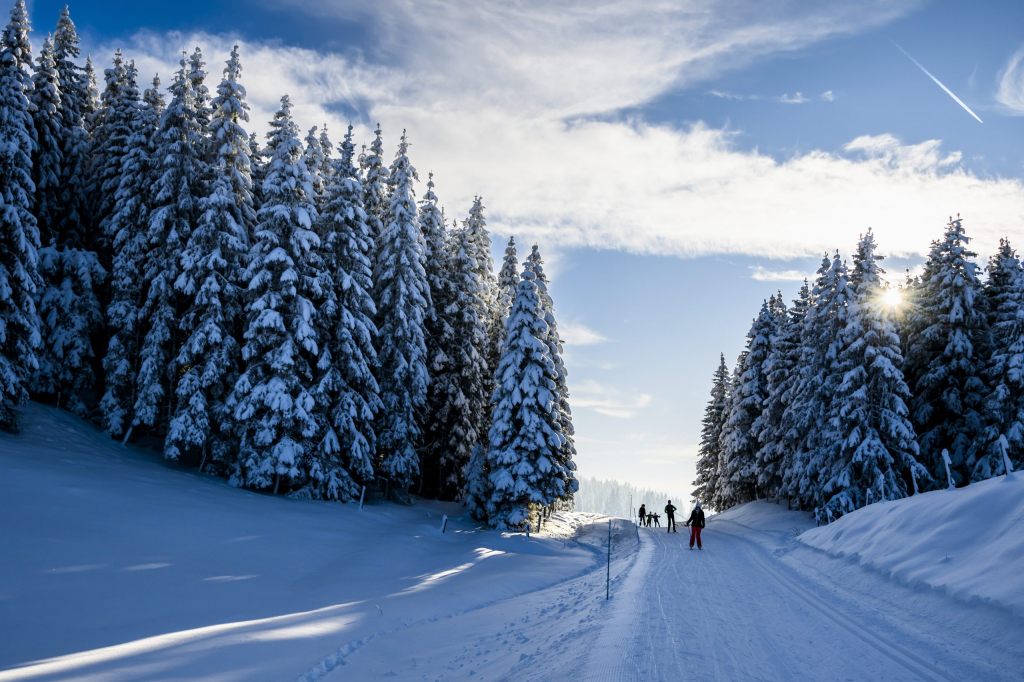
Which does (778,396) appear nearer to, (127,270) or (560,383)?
(560,383)

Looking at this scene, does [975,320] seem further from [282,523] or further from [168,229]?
[168,229]

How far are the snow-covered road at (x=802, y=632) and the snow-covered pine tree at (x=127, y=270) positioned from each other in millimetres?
24980

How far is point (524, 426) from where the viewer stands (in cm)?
2936

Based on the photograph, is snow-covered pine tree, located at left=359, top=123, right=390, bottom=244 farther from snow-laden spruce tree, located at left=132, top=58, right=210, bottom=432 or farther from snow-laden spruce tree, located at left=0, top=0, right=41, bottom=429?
snow-laden spruce tree, located at left=0, top=0, right=41, bottom=429

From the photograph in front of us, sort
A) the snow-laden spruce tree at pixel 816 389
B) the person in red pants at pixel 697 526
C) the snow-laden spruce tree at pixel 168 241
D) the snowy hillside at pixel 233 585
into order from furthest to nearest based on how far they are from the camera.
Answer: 1. the snow-laden spruce tree at pixel 816 389
2. the snow-laden spruce tree at pixel 168 241
3. the person in red pants at pixel 697 526
4. the snowy hillside at pixel 233 585

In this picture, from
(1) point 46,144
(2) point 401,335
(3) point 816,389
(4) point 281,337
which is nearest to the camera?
(4) point 281,337

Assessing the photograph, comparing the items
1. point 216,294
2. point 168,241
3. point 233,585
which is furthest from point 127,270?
point 233,585

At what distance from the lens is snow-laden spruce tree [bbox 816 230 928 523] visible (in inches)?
1163

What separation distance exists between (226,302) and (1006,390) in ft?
118

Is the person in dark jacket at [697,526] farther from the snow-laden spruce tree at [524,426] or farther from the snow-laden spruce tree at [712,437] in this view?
the snow-laden spruce tree at [712,437]

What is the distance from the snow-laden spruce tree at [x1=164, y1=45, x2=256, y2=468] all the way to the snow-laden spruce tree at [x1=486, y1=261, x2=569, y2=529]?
12.2m

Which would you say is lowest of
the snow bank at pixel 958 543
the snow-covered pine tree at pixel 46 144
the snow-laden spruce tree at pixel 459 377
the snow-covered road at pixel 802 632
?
the snow-covered road at pixel 802 632

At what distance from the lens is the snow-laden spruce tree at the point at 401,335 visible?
101ft

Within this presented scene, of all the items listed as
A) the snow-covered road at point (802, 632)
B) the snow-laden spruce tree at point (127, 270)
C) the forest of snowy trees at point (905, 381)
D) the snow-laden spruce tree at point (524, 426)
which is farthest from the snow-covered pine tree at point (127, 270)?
the forest of snowy trees at point (905, 381)
